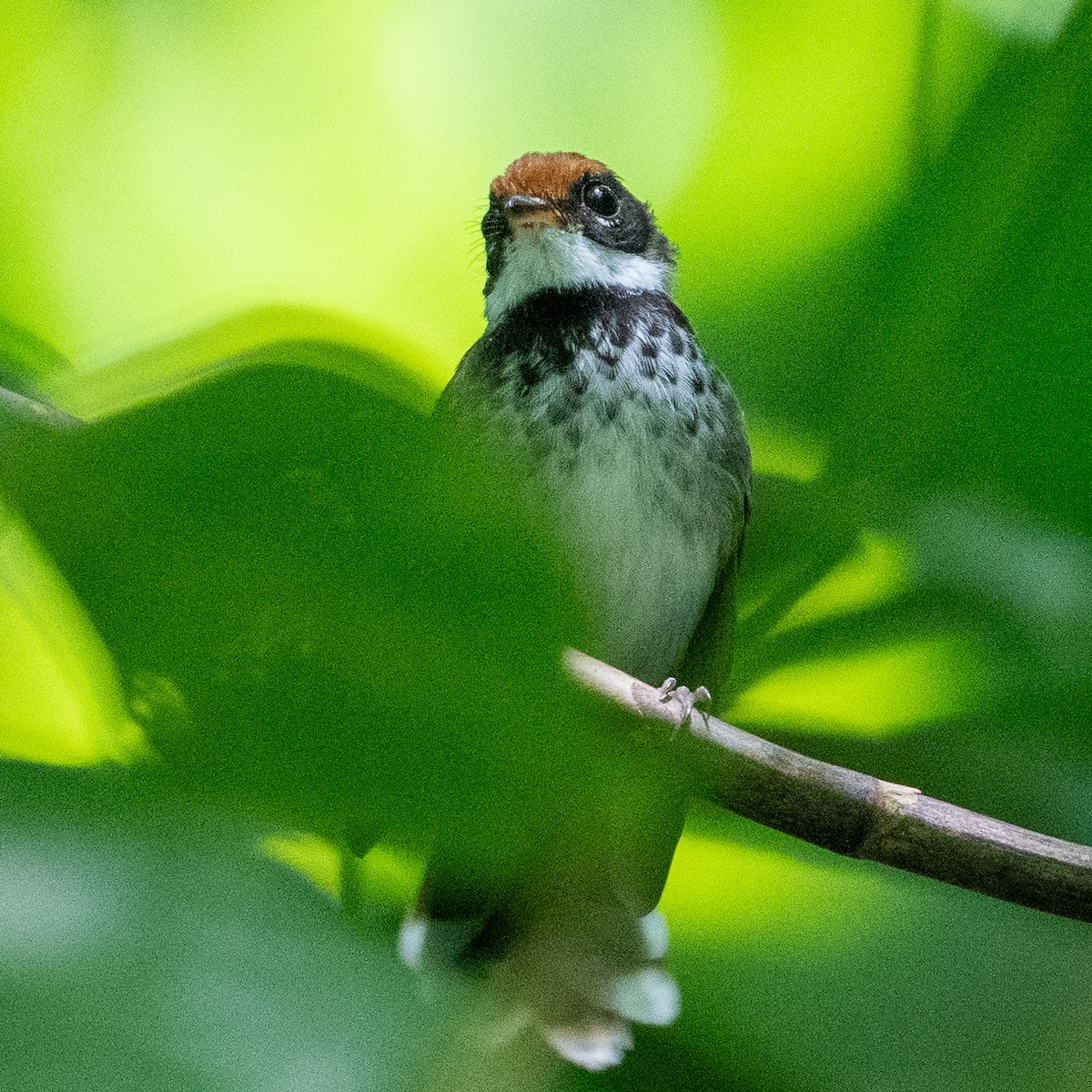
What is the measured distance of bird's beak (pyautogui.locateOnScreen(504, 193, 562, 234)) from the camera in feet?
2.74

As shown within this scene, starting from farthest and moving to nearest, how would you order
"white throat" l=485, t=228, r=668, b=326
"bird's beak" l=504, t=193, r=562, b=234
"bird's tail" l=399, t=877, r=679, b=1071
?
"white throat" l=485, t=228, r=668, b=326
"bird's beak" l=504, t=193, r=562, b=234
"bird's tail" l=399, t=877, r=679, b=1071

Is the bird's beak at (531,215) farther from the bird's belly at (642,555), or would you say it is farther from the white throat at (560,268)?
the bird's belly at (642,555)

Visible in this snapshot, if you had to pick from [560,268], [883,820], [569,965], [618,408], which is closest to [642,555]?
[618,408]

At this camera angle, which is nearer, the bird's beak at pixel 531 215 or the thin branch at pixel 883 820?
the thin branch at pixel 883 820

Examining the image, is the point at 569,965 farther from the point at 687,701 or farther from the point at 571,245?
the point at 571,245

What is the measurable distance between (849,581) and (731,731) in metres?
0.06

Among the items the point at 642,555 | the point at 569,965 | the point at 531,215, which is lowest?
the point at 569,965

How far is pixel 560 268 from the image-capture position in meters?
1.00

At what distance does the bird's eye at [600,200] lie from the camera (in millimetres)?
862

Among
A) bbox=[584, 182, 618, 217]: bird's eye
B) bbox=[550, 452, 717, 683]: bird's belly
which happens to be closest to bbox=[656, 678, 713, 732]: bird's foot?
bbox=[550, 452, 717, 683]: bird's belly

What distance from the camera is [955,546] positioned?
0.32 metres

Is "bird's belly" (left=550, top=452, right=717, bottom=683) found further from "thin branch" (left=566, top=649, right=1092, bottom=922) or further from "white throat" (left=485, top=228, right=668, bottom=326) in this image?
"thin branch" (left=566, top=649, right=1092, bottom=922)

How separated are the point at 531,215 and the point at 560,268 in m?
0.11

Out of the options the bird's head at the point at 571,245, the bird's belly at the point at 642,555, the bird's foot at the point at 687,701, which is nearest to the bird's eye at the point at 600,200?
the bird's head at the point at 571,245
